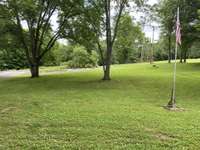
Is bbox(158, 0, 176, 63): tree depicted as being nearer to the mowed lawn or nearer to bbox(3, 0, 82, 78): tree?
bbox(3, 0, 82, 78): tree

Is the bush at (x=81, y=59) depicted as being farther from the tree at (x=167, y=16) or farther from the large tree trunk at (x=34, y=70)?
the large tree trunk at (x=34, y=70)

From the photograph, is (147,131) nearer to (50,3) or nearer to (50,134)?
(50,134)

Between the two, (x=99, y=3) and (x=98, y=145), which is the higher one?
(x=99, y=3)

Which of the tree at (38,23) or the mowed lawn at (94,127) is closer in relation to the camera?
the mowed lawn at (94,127)

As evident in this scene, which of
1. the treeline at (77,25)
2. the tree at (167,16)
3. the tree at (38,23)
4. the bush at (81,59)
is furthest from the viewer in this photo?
the bush at (81,59)

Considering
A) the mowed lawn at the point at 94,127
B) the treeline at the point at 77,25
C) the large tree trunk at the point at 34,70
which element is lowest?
the mowed lawn at the point at 94,127

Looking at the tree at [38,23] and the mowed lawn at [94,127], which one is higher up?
the tree at [38,23]

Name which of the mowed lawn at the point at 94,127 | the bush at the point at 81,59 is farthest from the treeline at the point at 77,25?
the bush at the point at 81,59

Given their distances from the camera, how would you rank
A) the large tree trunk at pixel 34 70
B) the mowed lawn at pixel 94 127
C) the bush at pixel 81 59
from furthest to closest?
the bush at pixel 81 59, the large tree trunk at pixel 34 70, the mowed lawn at pixel 94 127

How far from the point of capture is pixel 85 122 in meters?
7.23

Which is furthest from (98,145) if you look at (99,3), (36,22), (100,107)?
(36,22)

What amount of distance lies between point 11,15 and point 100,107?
13.3 meters

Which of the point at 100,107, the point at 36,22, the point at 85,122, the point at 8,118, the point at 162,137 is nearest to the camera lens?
the point at 162,137

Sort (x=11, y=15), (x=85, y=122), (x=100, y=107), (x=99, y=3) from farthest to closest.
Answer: (x=11, y=15)
(x=99, y=3)
(x=100, y=107)
(x=85, y=122)
